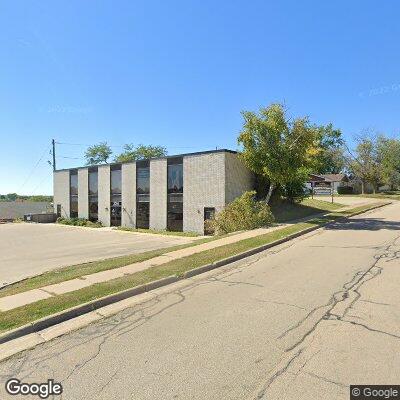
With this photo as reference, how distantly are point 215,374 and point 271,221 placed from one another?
17.7 meters

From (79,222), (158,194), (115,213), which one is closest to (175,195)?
(158,194)

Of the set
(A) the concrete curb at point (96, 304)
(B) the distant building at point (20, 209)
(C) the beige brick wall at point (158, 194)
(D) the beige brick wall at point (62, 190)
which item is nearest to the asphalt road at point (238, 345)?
(A) the concrete curb at point (96, 304)

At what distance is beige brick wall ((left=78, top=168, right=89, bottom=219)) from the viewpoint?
3831cm

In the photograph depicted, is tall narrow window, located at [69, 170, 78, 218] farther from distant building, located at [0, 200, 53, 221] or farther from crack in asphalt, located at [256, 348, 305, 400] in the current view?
crack in asphalt, located at [256, 348, 305, 400]

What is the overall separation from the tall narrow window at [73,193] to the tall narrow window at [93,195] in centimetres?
321

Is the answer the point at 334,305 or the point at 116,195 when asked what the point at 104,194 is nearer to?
the point at 116,195

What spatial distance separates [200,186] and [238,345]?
843 inches

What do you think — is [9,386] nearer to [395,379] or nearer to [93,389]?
[93,389]

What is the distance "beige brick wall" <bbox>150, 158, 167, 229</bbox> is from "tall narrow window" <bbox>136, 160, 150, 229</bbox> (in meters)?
0.71

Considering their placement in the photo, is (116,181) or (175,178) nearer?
(175,178)

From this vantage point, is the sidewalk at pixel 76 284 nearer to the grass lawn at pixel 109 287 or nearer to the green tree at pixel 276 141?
the grass lawn at pixel 109 287

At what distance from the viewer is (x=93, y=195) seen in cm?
3762

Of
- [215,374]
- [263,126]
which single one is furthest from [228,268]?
[263,126]

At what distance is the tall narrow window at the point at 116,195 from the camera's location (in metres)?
34.0
